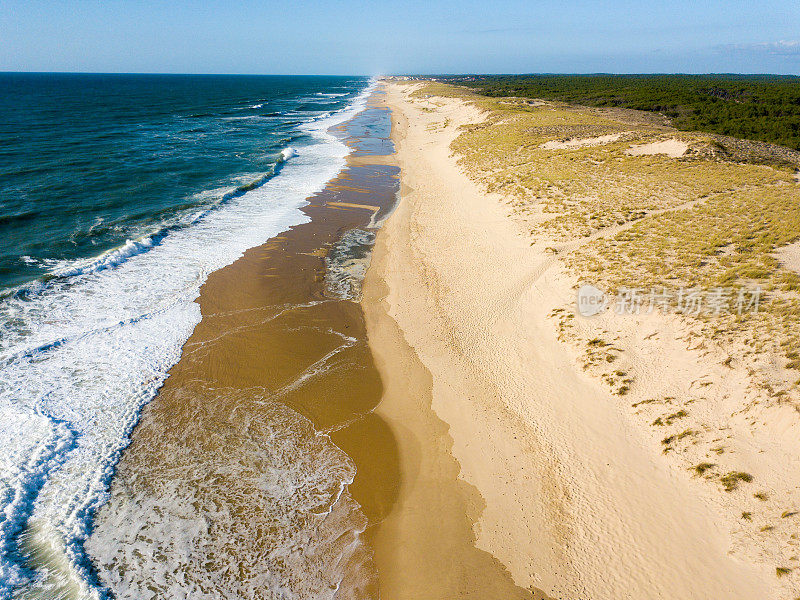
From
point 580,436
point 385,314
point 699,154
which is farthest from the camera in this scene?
point 699,154

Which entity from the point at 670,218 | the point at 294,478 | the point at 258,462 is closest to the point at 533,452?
the point at 294,478

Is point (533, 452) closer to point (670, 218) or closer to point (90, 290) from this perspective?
point (670, 218)

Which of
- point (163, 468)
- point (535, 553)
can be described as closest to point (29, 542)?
point (163, 468)

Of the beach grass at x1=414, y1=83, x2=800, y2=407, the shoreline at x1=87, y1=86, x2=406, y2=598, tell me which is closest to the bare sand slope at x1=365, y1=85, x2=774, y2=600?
the shoreline at x1=87, y1=86, x2=406, y2=598

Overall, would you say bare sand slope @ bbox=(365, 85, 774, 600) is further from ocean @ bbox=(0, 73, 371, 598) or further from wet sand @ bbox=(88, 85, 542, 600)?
ocean @ bbox=(0, 73, 371, 598)

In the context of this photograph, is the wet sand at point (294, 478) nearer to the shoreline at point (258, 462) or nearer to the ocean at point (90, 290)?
the shoreline at point (258, 462)

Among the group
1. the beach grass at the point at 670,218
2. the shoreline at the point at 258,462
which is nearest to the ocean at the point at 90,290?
the shoreline at the point at 258,462

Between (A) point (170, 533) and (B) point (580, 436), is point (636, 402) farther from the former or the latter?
(A) point (170, 533)
